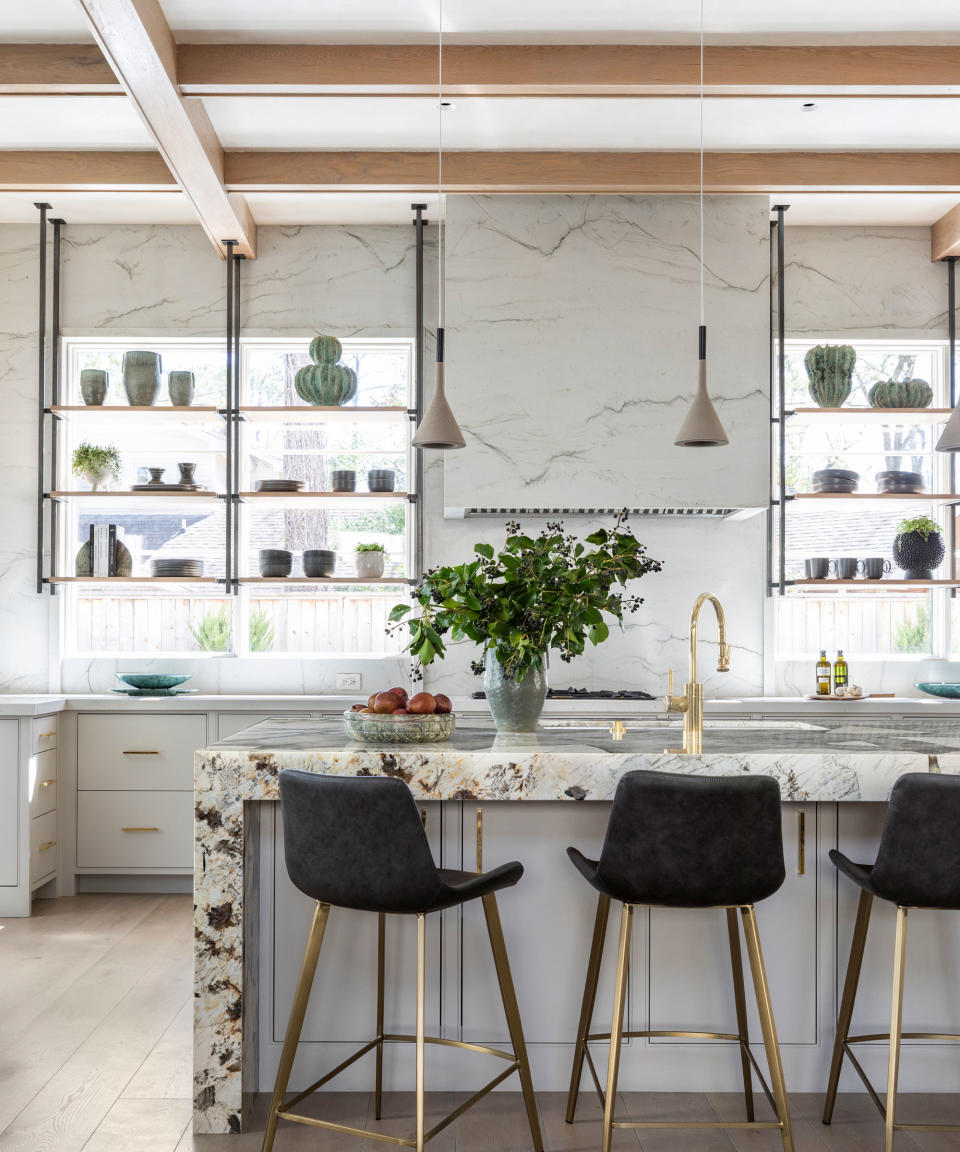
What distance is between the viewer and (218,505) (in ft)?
17.1

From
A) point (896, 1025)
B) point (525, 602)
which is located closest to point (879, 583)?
point (525, 602)

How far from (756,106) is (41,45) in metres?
2.69

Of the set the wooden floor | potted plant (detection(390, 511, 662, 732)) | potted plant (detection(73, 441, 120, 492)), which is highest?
potted plant (detection(73, 441, 120, 492))

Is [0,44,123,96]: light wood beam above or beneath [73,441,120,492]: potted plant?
above

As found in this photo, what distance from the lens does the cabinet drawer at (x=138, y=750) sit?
454 cm

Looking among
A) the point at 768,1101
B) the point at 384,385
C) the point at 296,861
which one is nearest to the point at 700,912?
the point at 768,1101

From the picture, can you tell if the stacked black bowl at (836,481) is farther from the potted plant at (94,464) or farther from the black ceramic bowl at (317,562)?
the potted plant at (94,464)

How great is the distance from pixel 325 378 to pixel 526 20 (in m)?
1.92

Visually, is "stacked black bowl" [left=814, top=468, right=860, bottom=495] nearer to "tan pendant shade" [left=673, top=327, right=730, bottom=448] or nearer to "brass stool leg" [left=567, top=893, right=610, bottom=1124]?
"tan pendant shade" [left=673, top=327, right=730, bottom=448]

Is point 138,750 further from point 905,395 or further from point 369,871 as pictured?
point 905,395

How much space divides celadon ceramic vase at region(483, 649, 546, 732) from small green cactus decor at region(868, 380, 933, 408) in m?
3.06

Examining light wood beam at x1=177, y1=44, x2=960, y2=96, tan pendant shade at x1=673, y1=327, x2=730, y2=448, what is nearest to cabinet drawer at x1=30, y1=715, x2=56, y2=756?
light wood beam at x1=177, y1=44, x2=960, y2=96

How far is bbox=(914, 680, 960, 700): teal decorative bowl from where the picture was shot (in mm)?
4827

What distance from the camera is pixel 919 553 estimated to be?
16.4 ft
